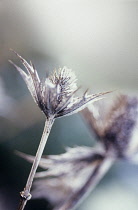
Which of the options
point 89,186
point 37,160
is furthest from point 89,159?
point 37,160

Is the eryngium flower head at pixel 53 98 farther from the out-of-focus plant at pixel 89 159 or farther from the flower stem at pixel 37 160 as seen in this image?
the out-of-focus plant at pixel 89 159

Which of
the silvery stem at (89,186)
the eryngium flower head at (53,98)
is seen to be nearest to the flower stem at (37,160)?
the eryngium flower head at (53,98)

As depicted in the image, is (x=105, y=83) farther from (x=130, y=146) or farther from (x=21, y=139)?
(x=21, y=139)

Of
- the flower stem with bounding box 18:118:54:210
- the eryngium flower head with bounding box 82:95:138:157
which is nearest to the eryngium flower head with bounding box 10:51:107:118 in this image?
the flower stem with bounding box 18:118:54:210

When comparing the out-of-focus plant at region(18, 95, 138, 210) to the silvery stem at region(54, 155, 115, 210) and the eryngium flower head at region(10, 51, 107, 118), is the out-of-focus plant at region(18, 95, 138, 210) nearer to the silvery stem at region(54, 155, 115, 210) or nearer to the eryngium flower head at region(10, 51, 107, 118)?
the silvery stem at region(54, 155, 115, 210)

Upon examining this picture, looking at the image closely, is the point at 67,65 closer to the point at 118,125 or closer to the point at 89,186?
the point at 118,125

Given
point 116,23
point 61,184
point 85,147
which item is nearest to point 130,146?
point 85,147
